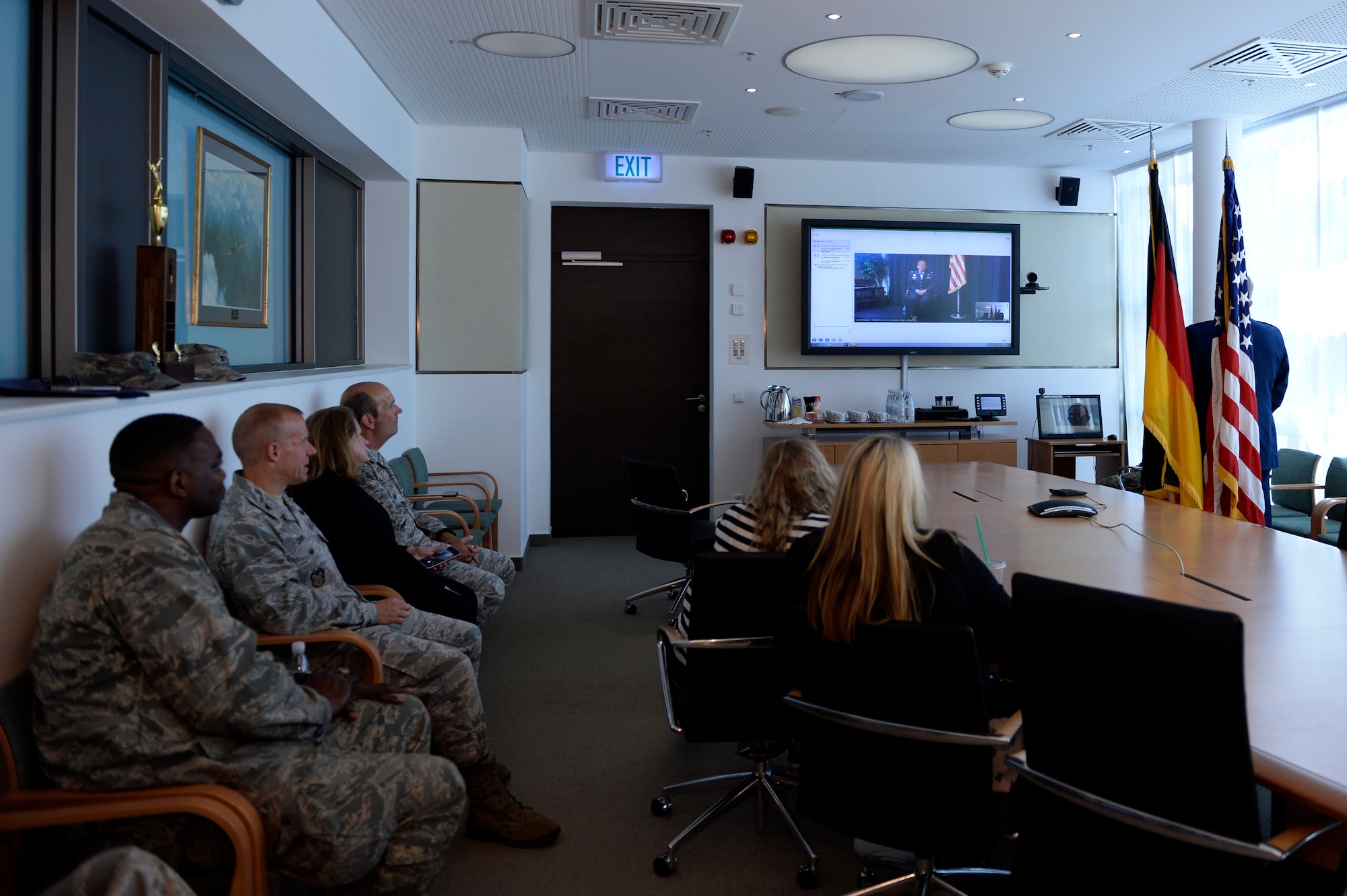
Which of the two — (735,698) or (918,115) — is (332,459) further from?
(918,115)

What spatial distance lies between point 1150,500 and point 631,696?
8.07 ft

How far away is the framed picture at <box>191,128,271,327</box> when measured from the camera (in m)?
3.71

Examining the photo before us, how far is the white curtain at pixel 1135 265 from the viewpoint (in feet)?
23.6

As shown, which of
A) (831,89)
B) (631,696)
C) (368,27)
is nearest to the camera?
(631,696)

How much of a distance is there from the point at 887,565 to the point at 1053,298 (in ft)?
21.6

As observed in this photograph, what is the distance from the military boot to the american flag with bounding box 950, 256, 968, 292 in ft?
19.3

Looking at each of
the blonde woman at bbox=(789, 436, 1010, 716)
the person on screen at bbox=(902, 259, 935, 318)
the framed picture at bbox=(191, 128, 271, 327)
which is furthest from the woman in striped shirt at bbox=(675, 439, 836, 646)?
the person on screen at bbox=(902, 259, 935, 318)

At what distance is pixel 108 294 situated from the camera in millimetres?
2994

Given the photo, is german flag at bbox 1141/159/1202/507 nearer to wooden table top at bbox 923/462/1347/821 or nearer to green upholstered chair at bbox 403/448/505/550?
wooden table top at bbox 923/462/1347/821

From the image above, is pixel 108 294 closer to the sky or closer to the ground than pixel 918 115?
closer to the ground

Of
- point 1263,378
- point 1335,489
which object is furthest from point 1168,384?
point 1335,489

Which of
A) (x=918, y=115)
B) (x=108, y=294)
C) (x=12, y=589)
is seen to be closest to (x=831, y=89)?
(x=918, y=115)

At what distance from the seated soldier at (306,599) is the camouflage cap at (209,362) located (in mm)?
460

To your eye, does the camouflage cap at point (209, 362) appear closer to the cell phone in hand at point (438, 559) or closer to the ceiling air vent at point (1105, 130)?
the cell phone in hand at point (438, 559)
